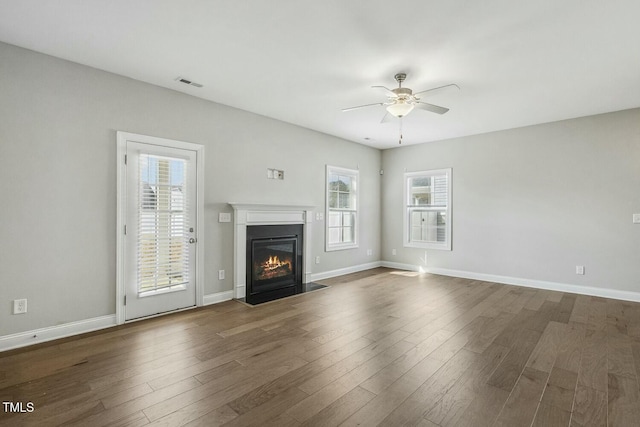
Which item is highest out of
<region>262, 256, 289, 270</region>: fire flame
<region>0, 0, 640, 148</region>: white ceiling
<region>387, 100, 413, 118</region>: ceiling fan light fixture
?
<region>0, 0, 640, 148</region>: white ceiling

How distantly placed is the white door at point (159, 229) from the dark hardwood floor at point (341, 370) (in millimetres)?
296

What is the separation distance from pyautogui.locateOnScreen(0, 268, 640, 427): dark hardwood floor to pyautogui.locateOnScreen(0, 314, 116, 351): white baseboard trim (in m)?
0.13

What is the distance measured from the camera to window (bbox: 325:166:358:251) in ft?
20.1

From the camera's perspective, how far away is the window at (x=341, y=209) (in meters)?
6.14

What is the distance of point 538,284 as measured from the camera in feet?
17.2

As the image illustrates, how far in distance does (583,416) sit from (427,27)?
2981 millimetres

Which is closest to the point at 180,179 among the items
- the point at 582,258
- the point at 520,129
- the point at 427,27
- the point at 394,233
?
the point at 427,27

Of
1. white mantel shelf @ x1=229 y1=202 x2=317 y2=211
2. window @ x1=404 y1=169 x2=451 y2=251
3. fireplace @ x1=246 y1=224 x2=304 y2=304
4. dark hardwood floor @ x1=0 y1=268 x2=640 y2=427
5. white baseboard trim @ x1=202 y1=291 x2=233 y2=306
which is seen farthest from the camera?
window @ x1=404 y1=169 x2=451 y2=251

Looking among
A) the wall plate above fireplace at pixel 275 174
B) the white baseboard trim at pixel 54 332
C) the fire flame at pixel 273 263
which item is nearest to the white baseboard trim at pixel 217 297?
the fire flame at pixel 273 263

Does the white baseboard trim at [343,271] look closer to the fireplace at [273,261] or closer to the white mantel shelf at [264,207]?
the fireplace at [273,261]

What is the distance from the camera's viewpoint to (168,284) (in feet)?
12.6

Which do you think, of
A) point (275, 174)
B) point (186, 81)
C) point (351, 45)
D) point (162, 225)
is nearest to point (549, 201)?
point (351, 45)

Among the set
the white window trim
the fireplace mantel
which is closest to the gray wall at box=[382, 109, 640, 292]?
the white window trim

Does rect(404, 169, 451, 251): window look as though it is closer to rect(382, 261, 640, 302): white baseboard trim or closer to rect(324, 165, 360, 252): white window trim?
rect(382, 261, 640, 302): white baseboard trim
